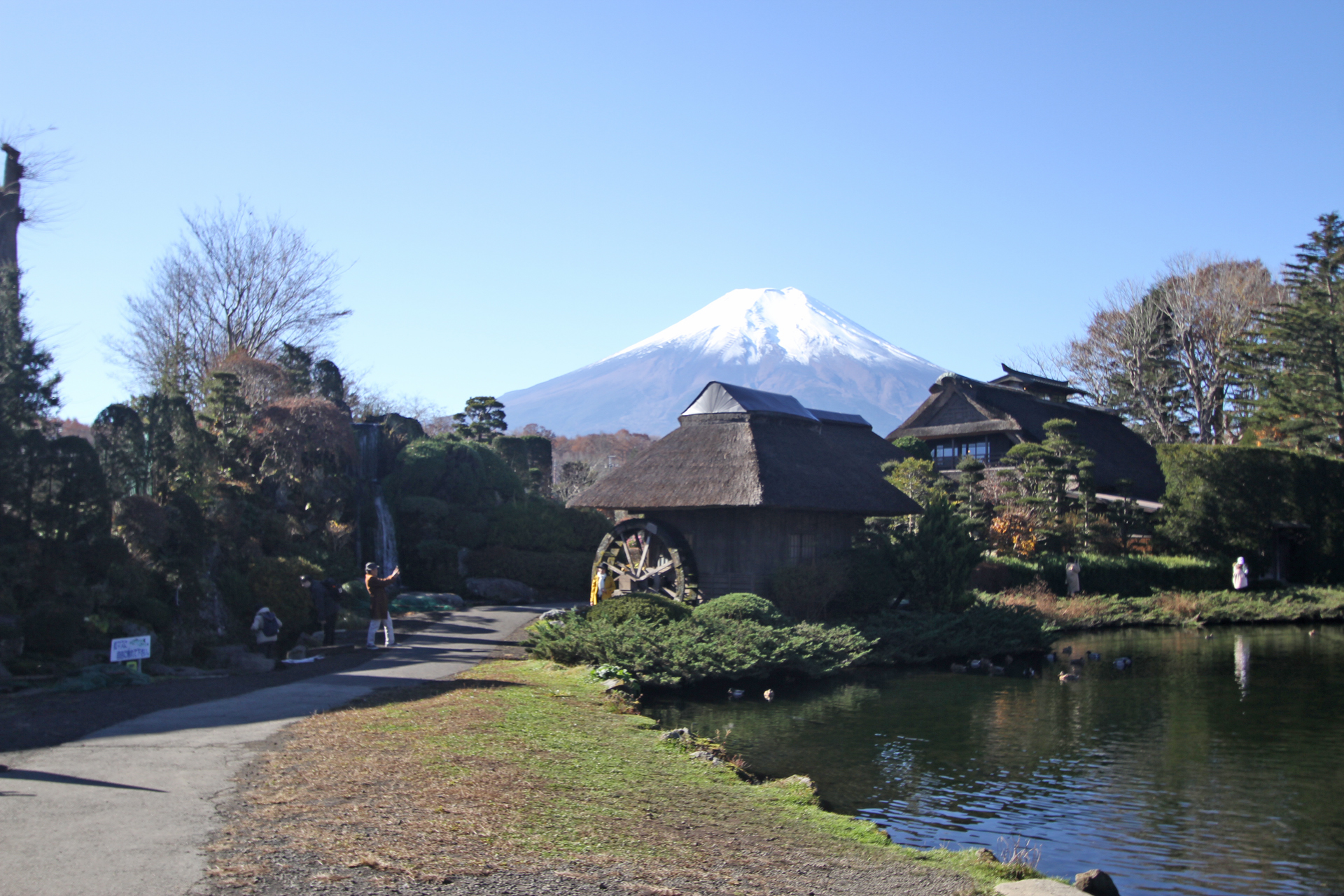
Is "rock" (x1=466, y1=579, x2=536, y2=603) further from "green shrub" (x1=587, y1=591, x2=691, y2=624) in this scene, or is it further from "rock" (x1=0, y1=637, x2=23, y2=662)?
"rock" (x1=0, y1=637, x2=23, y2=662)

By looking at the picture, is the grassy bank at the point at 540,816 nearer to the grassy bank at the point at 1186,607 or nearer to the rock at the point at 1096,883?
the rock at the point at 1096,883

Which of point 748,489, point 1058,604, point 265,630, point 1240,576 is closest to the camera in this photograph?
point 265,630

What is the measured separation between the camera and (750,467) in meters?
23.6

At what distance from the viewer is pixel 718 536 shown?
24.2 meters

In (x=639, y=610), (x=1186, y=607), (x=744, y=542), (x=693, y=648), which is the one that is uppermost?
(x=744, y=542)

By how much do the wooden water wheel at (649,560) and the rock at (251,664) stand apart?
9410 millimetres

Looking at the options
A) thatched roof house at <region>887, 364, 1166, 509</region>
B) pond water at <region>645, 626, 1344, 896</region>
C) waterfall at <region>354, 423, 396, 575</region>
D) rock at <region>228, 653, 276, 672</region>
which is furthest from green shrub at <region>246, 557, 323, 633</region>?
thatched roof house at <region>887, 364, 1166, 509</region>

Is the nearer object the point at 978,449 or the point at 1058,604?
the point at 1058,604

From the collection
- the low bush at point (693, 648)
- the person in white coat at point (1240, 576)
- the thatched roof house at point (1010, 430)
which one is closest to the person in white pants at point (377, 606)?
the low bush at point (693, 648)

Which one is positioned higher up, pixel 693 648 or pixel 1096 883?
pixel 693 648

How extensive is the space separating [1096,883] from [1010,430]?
118ft

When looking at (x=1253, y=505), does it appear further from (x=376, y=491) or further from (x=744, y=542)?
(x=376, y=491)

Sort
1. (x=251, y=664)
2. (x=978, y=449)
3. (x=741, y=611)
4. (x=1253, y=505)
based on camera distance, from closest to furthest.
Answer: (x=251, y=664)
(x=741, y=611)
(x=1253, y=505)
(x=978, y=449)

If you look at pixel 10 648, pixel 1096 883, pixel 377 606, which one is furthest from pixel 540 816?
pixel 377 606
